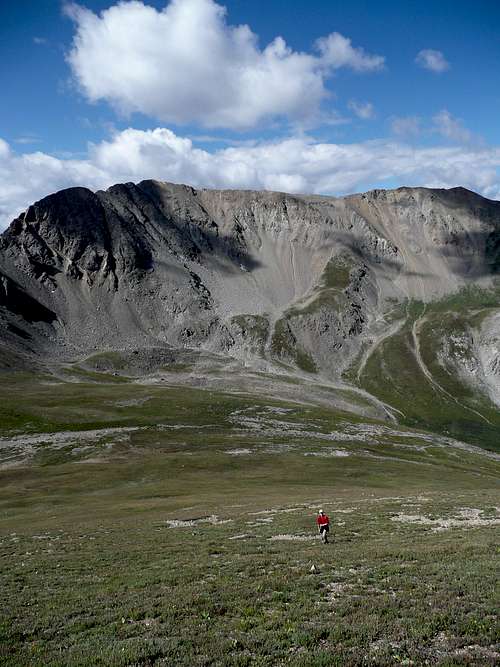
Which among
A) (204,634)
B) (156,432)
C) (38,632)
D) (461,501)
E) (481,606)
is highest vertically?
(481,606)

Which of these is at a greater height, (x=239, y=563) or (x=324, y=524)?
(x=324, y=524)

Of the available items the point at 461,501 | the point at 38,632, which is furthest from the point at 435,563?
the point at 461,501

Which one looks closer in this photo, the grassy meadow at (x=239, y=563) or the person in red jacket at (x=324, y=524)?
the grassy meadow at (x=239, y=563)

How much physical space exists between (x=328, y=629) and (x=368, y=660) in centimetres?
249

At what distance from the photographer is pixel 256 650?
15445 mm

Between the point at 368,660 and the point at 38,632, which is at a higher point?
the point at 368,660

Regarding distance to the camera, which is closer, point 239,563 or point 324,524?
point 239,563

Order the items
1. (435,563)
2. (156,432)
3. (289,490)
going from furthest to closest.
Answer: (156,432), (289,490), (435,563)

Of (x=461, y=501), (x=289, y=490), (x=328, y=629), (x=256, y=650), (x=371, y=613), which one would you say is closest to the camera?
(x=256, y=650)

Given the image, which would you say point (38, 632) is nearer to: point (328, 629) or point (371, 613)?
point (328, 629)

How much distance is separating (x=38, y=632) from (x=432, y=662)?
14.2 meters

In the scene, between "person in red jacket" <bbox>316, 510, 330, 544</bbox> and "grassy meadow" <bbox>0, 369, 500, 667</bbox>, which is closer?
"grassy meadow" <bbox>0, 369, 500, 667</bbox>

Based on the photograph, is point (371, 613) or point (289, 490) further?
point (289, 490)

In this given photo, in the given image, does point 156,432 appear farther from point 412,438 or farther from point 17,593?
point 17,593
